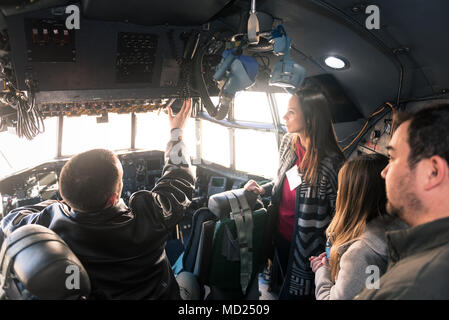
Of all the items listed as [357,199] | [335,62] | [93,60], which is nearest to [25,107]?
[93,60]

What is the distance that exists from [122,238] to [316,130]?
121 centimetres

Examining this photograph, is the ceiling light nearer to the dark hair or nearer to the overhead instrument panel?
→ the dark hair

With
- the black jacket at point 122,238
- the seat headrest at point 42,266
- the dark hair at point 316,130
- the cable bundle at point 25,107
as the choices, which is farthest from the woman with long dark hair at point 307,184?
the cable bundle at point 25,107

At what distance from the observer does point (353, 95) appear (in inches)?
98.0

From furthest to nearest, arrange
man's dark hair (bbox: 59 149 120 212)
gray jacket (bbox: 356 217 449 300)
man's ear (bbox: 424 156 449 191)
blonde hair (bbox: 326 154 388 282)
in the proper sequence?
blonde hair (bbox: 326 154 388 282), man's dark hair (bbox: 59 149 120 212), man's ear (bbox: 424 156 449 191), gray jacket (bbox: 356 217 449 300)

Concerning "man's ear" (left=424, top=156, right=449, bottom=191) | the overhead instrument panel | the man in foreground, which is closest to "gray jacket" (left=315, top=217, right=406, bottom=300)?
the man in foreground

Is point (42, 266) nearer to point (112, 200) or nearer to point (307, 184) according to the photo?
point (112, 200)

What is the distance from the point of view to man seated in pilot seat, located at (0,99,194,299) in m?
1.02

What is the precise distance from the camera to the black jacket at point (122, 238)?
1036 mm

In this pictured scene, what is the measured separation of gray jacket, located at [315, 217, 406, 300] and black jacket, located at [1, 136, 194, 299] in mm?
654

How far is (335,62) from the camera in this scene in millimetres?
2293

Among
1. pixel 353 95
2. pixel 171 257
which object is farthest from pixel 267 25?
pixel 171 257

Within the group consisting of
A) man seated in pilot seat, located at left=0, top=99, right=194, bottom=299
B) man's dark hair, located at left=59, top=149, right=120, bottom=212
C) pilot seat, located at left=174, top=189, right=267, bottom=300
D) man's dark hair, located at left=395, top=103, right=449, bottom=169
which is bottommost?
pilot seat, located at left=174, top=189, right=267, bottom=300

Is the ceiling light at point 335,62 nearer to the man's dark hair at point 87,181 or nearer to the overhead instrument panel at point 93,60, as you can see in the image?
the overhead instrument panel at point 93,60
